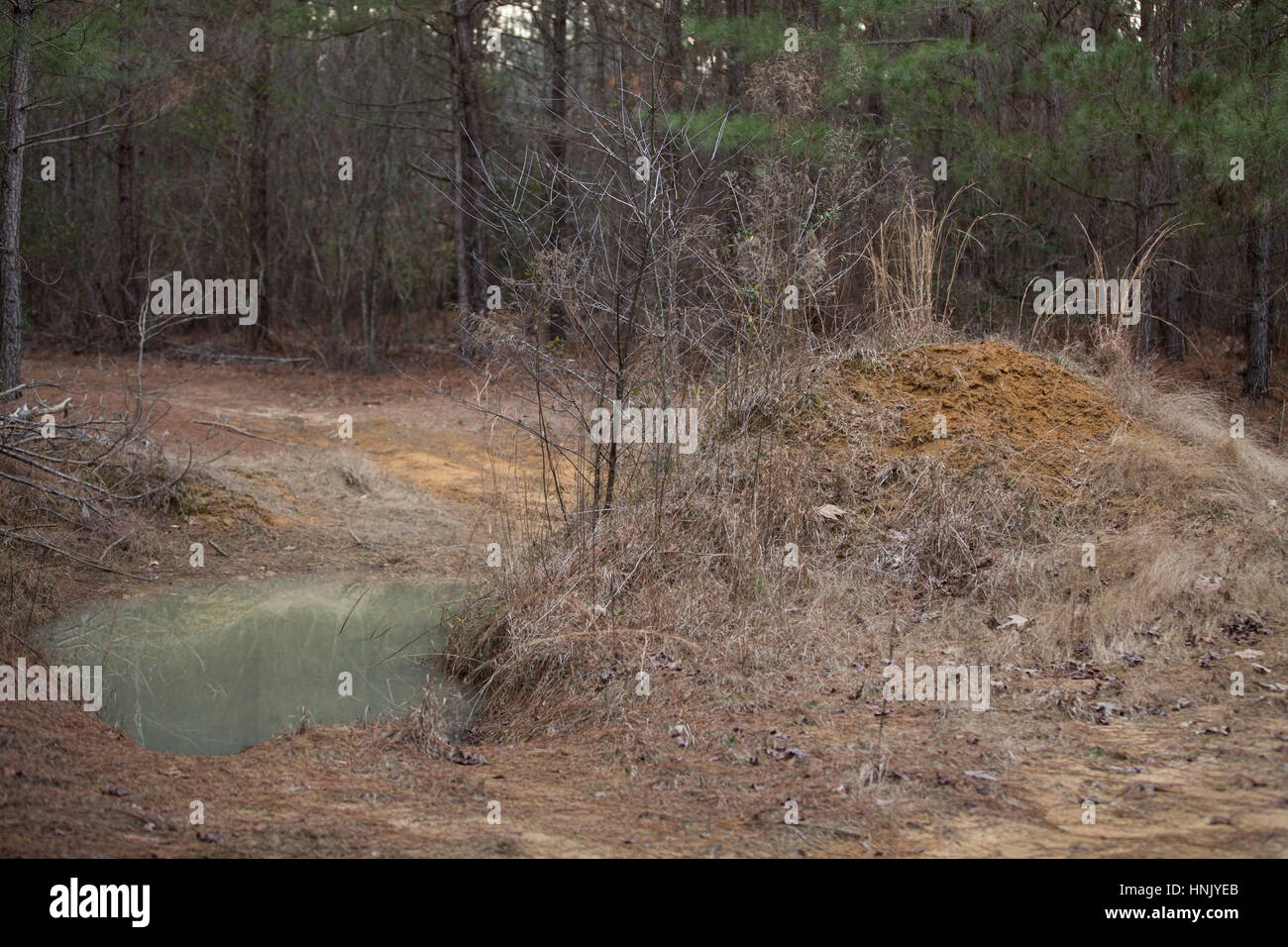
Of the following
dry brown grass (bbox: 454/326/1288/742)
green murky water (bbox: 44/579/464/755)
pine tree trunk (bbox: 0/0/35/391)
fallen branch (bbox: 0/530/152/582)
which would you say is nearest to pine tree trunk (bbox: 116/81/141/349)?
pine tree trunk (bbox: 0/0/35/391)

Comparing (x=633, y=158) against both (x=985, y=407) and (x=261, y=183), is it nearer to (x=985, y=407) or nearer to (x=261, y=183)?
(x=985, y=407)

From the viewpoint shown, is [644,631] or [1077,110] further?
[1077,110]

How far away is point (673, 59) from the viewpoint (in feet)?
50.1

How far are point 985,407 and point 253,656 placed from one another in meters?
5.05

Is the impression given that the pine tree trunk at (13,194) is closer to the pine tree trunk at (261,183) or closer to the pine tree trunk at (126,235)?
the pine tree trunk at (261,183)

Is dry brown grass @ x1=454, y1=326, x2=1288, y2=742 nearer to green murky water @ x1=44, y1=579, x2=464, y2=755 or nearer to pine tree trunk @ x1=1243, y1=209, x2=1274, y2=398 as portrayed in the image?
green murky water @ x1=44, y1=579, x2=464, y2=755

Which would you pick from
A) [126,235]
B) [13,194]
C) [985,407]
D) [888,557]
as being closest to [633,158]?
[888,557]

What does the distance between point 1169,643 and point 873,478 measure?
2.23 m

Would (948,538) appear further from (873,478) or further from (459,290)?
(459,290)

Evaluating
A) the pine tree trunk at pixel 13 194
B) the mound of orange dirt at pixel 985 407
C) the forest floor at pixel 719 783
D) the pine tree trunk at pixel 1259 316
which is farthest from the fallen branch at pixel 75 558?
the pine tree trunk at pixel 1259 316

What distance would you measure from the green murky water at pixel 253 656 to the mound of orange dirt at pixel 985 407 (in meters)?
3.35

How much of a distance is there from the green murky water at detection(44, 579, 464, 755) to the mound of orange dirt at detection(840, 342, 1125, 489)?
132 inches

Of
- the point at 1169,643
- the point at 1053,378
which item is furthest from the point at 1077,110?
the point at 1169,643

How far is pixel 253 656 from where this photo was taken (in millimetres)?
6754
